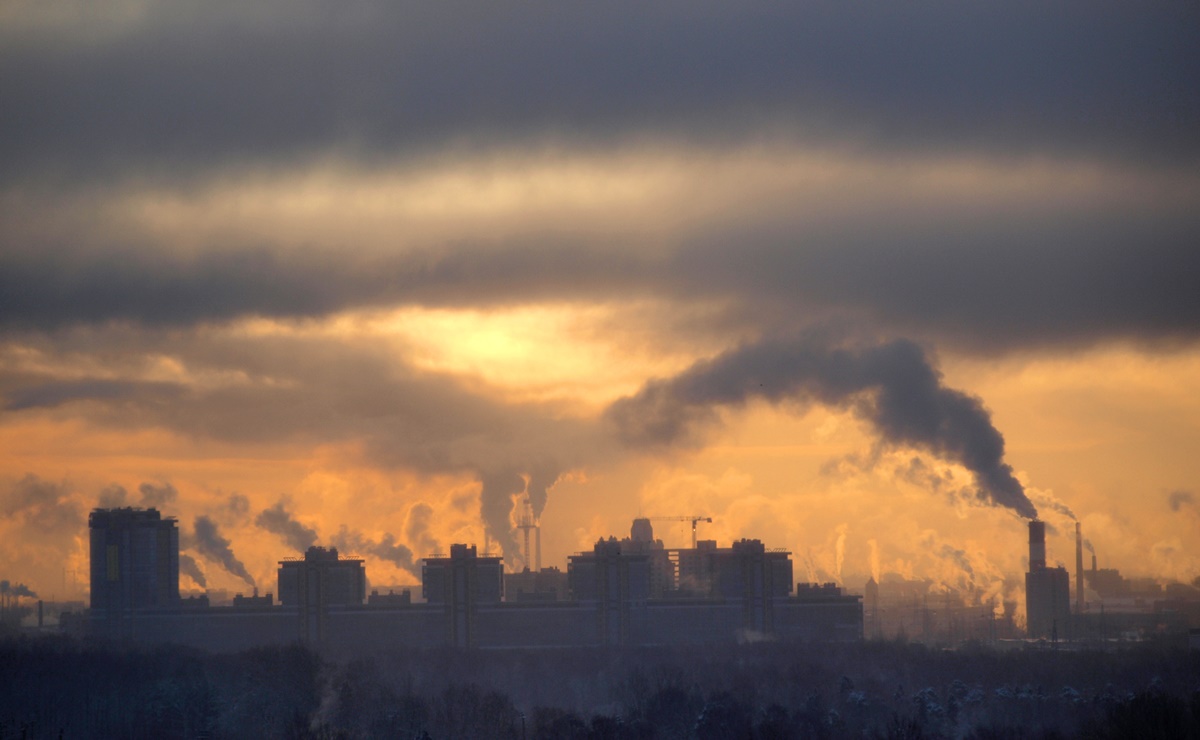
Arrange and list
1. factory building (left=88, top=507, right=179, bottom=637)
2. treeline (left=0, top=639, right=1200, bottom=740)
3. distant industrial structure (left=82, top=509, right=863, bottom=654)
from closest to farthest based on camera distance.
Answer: treeline (left=0, top=639, right=1200, bottom=740)
distant industrial structure (left=82, top=509, right=863, bottom=654)
factory building (left=88, top=507, right=179, bottom=637)

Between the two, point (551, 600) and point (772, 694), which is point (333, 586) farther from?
point (772, 694)

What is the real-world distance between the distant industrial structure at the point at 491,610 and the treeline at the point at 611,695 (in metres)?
26.9

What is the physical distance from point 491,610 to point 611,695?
197ft

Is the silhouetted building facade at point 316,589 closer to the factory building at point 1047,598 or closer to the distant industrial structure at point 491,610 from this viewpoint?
the distant industrial structure at point 491,610

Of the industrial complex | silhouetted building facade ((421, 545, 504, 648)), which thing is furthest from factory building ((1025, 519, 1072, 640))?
silhouetted building facade ((421, 545, 504, 648))

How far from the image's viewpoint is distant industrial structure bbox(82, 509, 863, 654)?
167250 mm

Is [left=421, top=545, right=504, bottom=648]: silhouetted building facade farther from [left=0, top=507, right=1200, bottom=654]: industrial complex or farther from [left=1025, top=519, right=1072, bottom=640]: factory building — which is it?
[left=1025, top=519, right=1072, bottom=640]: factory building

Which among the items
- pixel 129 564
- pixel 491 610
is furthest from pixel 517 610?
pixel 129 564

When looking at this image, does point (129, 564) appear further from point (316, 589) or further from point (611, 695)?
point (611, 695)

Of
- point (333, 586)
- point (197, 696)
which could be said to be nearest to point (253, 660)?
point (197, 696)

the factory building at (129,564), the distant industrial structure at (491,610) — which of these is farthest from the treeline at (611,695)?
the factory building at (129,564)

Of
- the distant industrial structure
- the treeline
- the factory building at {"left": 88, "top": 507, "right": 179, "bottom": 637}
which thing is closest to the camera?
the treeline

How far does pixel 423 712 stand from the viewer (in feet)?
278

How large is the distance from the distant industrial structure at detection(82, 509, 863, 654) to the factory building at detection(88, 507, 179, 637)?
0.74 ft
